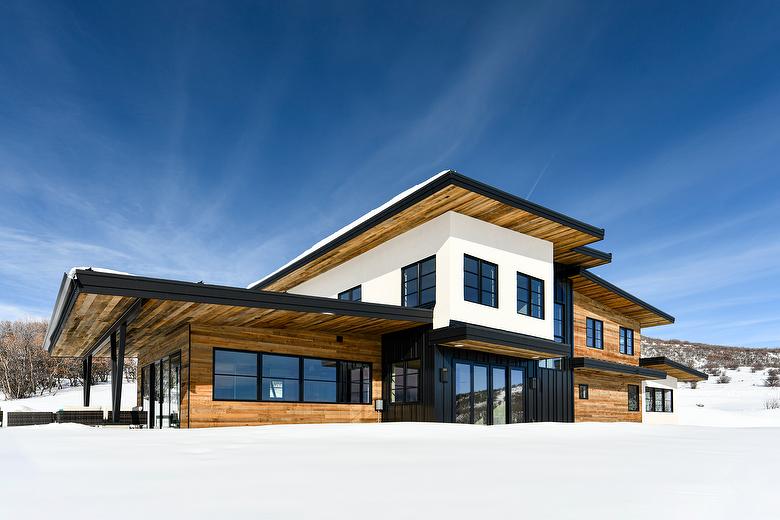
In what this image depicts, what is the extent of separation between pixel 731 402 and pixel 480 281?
33.6 m

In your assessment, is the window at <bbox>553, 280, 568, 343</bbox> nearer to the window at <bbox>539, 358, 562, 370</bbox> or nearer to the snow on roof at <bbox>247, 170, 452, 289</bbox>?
the window at <bbox>539, 358, 562, 370</bbox>

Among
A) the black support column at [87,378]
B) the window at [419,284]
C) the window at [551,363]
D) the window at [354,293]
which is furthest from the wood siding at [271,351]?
the black support column at [87,378]

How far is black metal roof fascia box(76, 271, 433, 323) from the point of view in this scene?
10602mm

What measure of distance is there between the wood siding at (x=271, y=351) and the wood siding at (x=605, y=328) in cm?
830

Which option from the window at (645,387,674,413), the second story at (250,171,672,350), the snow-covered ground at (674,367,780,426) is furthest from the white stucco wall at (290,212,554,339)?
the snow-covered ground at (674,367,780,426)

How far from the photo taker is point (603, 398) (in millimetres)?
22172

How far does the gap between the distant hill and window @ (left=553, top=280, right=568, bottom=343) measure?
1915 inches

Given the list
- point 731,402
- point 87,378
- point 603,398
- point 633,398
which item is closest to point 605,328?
point 603,398

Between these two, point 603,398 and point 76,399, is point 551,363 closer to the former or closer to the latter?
point 603,398

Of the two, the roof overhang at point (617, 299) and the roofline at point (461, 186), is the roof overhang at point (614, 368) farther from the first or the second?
the roofline at point (461, 186)

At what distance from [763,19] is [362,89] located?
40.0ft

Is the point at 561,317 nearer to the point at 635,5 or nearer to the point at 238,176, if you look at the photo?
the point at 635,5

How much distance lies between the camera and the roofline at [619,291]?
65.5ft

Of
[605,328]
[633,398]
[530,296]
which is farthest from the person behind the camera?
[633,398]
